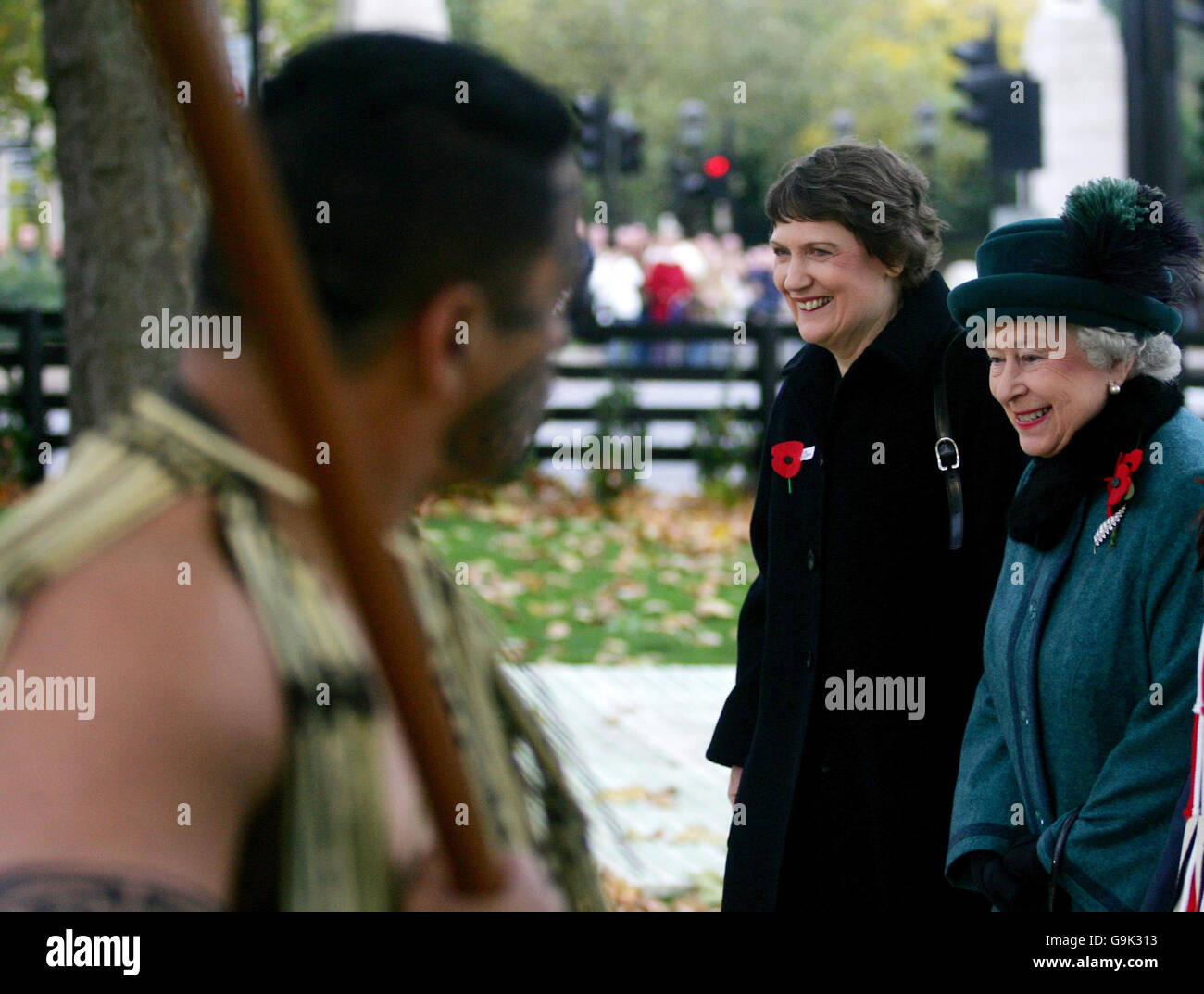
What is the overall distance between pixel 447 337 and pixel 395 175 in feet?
0.38

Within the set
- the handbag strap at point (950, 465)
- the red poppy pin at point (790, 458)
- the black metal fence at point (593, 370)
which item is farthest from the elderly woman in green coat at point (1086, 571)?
the black metal fence at point (593, 370)

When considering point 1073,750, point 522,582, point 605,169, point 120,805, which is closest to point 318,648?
point 120,805

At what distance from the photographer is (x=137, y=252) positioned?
5.17 metres

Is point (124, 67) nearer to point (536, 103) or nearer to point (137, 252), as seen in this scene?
point (137, 252)

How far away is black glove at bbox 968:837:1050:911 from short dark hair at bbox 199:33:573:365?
5.56 feet

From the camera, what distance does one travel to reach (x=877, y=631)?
291 cm

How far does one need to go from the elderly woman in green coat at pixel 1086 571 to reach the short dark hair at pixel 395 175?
62.0 inches

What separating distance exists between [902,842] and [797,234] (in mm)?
1199

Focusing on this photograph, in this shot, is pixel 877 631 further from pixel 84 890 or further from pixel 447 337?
pixel 84 890

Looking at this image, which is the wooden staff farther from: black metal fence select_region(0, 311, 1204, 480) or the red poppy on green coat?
black metal fence select_region(0, 311, 1204, 480)

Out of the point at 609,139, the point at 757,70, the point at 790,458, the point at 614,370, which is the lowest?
the point at 790,458

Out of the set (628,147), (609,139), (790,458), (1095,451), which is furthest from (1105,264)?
(609,139)

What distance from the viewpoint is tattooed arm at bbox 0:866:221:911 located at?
85 centimetres

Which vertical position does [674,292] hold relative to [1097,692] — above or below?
above
